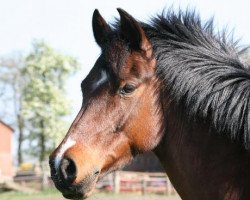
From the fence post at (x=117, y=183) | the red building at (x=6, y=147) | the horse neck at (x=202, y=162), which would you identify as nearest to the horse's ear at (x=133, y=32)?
the horse neck at (x=202, y=162)

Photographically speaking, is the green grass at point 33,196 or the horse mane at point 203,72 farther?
the green grass at point 33,196

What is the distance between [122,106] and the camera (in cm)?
371

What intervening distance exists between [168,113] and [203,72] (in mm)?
390

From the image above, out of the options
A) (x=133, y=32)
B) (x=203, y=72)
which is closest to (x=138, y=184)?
(x=133, y=32)

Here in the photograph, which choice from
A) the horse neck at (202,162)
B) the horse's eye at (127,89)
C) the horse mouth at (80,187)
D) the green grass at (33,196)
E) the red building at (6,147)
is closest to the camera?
the horse neck at (202,162)

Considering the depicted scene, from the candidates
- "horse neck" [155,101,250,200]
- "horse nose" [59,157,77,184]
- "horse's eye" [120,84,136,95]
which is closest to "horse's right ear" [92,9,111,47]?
"horse's eye" [120,84,136,95]

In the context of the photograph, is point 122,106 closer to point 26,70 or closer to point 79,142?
point 79,142

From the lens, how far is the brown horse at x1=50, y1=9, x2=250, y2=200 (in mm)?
3477

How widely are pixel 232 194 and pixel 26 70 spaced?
60236 millimetres

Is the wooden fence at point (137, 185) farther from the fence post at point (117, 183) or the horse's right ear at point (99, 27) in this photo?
the horse's right ear at point (99, 27)

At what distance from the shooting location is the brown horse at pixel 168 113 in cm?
348

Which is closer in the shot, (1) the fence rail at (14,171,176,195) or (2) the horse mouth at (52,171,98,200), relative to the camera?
(2) the horse mouth at (52,171,98,200)

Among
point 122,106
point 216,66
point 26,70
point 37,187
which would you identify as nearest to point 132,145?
point 122,106

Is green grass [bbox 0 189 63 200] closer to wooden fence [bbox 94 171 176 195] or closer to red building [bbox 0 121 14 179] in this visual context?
wooden fence [bbox 94 171 176 195]
